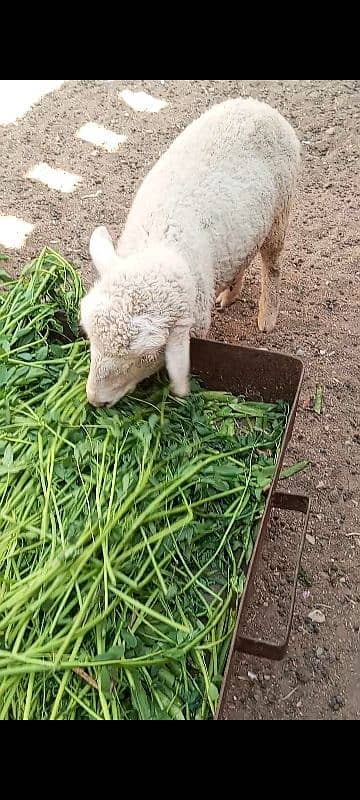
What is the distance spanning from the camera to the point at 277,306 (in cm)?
402

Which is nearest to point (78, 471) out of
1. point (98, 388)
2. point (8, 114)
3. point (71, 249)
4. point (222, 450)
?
point (98, 388)

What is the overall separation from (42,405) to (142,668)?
103cm

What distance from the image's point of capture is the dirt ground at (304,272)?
110 inches

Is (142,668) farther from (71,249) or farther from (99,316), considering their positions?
(71,249)

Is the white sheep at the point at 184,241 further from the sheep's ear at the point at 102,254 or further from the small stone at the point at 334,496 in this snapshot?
the small stone at the point at 334,496

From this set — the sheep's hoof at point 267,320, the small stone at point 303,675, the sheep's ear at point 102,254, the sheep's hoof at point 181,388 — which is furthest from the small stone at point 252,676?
the sheep's hoof at point 267,320

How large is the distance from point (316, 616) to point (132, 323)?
4.74ft

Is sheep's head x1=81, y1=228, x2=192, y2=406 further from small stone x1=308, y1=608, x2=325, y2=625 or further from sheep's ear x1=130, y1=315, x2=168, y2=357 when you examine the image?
small stone x1=308, y1=608, x2=325, y2=625

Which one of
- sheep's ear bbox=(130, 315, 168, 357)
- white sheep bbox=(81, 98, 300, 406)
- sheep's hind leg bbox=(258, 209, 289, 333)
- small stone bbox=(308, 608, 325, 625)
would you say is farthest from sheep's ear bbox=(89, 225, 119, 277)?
small stone bbox=(308, 608, 325, 625)

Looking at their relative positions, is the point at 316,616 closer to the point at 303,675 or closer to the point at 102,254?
the point at 303,675

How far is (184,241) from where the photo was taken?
115 inches

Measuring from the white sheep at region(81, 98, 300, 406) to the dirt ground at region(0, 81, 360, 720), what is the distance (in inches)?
28.2

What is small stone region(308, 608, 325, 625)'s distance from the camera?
9.59 feet

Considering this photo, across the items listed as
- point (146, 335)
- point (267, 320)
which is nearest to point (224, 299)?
point (267, 320)
